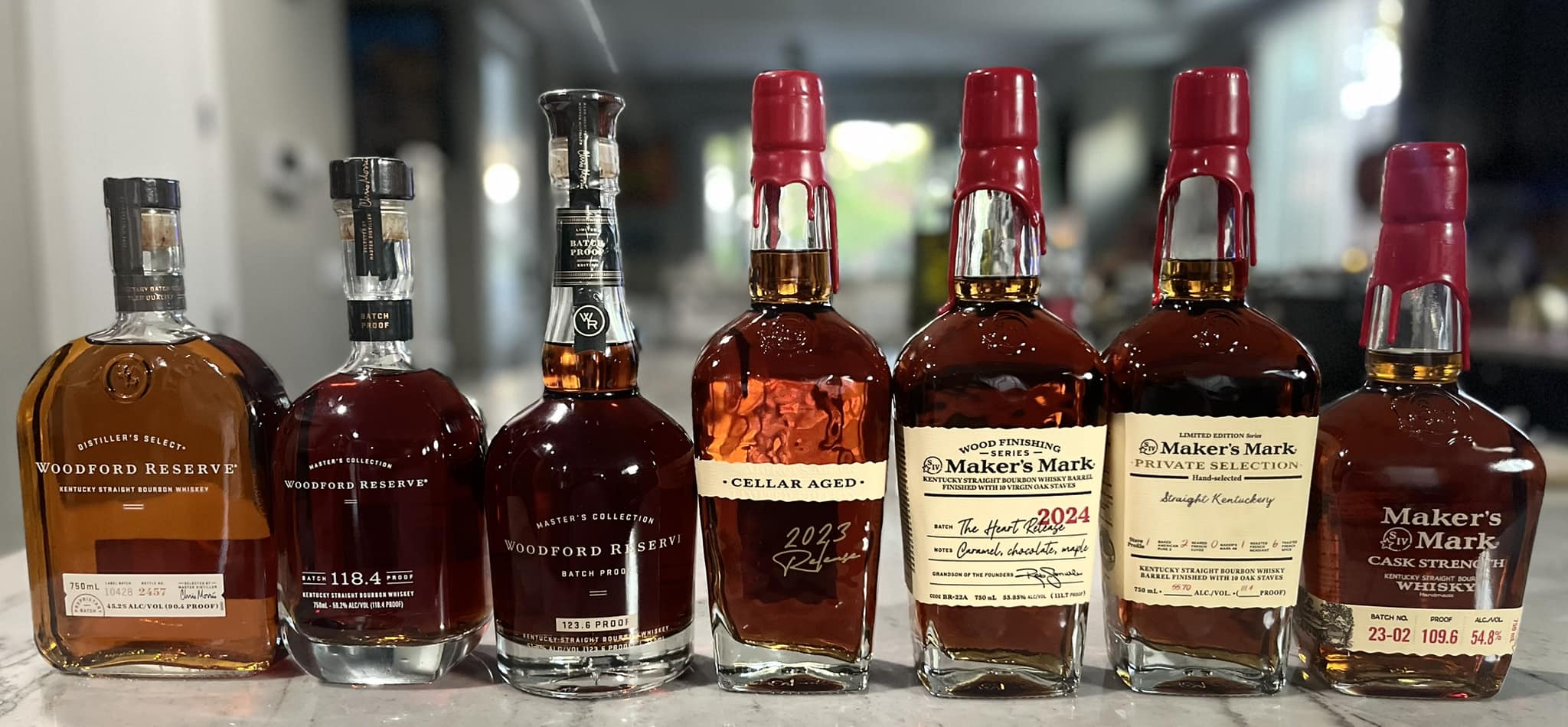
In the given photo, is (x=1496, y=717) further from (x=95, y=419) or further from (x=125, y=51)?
(x=125, y=51)

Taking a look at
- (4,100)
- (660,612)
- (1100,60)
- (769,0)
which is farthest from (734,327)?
(4,100)

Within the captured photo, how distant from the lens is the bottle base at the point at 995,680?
2.00ft

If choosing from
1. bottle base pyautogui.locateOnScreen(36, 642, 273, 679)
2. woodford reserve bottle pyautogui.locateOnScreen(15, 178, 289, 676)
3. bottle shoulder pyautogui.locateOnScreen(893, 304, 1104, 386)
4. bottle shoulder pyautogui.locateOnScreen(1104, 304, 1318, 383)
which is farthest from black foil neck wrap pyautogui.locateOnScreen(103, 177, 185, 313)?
bottle shoulder pyautogui.locateOnScreen(1104, 304, 1318, 383)

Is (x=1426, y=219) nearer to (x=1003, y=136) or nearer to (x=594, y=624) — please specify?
(x=1003, y=136)

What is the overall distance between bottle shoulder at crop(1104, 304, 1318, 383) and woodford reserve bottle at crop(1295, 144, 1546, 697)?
0.19ft

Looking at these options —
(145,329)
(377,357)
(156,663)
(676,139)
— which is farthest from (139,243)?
(676,139)

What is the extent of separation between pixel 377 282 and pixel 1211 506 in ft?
1.66

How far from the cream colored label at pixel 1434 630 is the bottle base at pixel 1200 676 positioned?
51 millimetres

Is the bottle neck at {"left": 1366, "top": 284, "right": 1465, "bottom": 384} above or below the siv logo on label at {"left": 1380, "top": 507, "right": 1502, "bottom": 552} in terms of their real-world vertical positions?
above

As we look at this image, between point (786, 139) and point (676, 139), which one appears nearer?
point (786, 139)

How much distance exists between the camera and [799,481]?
1.94 ft

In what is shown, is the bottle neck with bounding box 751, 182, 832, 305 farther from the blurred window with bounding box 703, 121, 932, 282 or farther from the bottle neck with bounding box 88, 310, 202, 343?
→ the blurred window with bounding box 703, 121, 932, 282

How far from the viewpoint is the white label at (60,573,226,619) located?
0.64 metres

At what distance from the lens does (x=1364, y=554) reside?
0.60 metres
